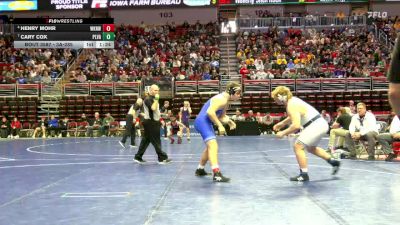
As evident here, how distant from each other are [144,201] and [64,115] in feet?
67.5

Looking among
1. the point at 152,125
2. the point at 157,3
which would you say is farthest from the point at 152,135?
the point at 157,3

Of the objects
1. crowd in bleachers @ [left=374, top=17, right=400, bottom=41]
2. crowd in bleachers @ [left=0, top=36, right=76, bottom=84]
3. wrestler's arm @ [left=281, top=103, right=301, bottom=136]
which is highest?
crowd in bleachers @ [left=374, top=17, right=400, bottom=41]

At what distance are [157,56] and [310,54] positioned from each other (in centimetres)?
890

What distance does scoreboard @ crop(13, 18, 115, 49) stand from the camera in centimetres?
2019

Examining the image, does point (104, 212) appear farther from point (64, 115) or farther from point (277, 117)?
point (64, 115)

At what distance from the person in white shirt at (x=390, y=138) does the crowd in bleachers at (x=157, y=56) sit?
53.8 feet

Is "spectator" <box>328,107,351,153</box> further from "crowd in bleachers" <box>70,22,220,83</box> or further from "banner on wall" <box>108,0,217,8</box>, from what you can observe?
"banner on wall" <box>108,0,217,8</box>

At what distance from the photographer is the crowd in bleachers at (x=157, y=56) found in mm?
27750

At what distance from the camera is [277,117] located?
24.0 meters

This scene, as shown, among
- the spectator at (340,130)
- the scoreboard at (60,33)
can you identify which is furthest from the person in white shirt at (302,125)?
the scoreboard at (60,33)

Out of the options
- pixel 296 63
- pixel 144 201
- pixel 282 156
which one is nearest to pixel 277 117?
pixel 296 63

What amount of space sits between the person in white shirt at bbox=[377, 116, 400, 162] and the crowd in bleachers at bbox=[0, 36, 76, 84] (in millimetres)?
20205

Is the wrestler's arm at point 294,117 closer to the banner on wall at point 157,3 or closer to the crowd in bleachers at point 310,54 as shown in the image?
the crowd in bleachers at point 310,54

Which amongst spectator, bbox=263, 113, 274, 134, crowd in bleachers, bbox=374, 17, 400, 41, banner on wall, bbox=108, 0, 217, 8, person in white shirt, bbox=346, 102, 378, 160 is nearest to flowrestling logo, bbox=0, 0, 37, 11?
banner on wall, bbox=108, 0, 217, 8
